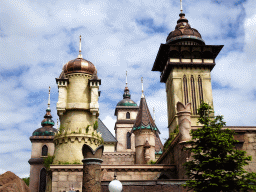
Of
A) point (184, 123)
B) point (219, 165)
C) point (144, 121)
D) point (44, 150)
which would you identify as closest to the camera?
point (219, 165)

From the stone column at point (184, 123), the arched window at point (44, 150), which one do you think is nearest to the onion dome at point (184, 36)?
the stone column at point (184, 123)

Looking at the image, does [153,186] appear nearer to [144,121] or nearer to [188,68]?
[144,121]

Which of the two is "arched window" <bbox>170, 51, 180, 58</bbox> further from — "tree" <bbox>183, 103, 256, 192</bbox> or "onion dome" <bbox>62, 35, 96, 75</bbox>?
"tree" <bbox>183, 103, 256, 192</bbox>

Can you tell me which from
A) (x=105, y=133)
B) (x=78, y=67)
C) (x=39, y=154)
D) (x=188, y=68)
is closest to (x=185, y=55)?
(x=188, y=68)

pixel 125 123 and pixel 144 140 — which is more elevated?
pixel 125 123

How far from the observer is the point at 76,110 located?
28188 mm

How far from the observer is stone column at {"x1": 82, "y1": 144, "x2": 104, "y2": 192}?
1230 centimetres

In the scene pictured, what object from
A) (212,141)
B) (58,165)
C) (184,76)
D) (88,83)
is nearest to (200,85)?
(184,76)

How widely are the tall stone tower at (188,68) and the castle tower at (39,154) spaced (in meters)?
19.2

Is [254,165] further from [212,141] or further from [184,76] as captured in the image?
[184,76]

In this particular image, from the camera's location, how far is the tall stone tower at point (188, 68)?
38.2 metres

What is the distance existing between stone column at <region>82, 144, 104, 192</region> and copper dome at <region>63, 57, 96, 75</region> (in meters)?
17.6

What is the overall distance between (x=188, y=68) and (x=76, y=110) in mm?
16842

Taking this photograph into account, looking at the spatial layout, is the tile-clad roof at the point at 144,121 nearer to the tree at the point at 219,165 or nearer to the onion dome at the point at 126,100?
the tree at the point at 219,165
